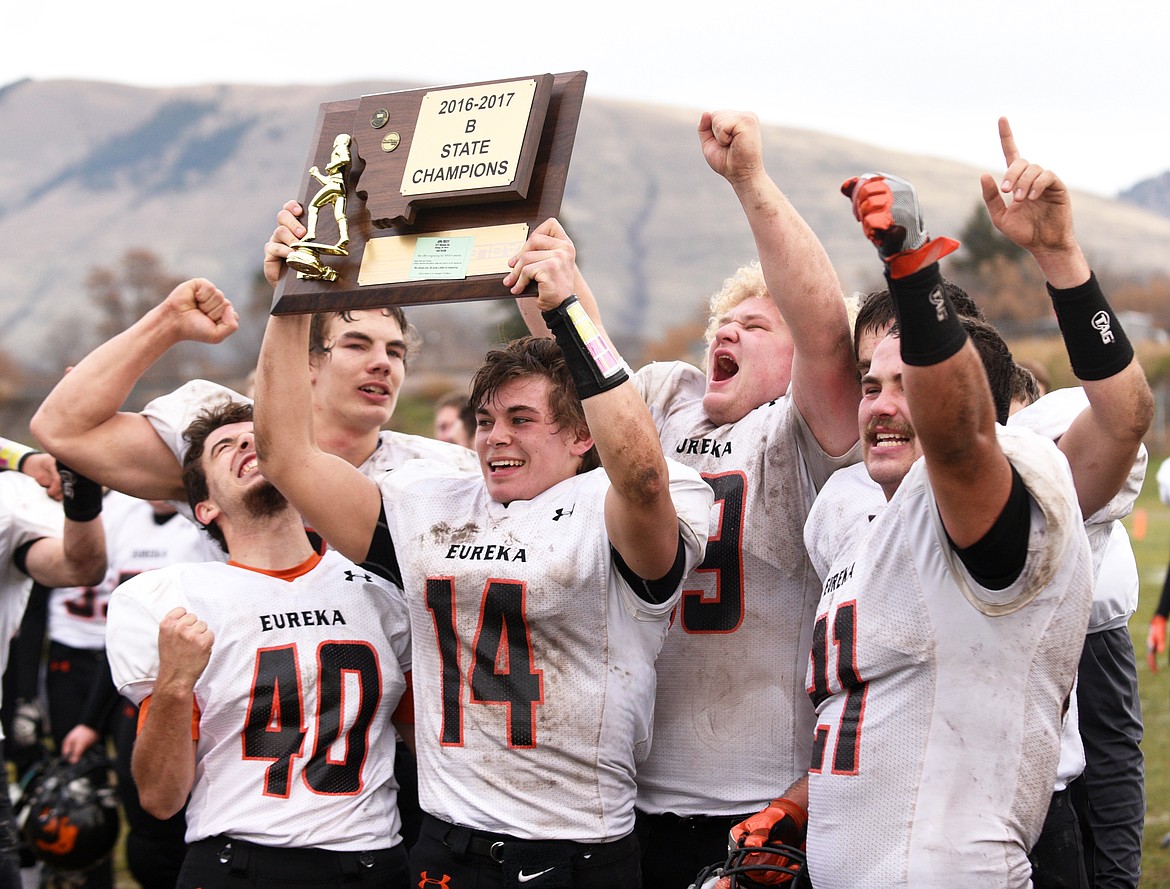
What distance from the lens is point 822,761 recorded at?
8.25 ft

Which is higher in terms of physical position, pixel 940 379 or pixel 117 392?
pixel 117 392

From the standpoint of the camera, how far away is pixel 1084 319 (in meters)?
2.82

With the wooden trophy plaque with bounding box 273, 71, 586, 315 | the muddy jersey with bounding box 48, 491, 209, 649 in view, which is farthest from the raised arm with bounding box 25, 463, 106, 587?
the muddy jersey with bounding box 48, 491, 209, 649

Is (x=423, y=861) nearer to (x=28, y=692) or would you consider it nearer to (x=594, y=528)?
(x=594, y=528)

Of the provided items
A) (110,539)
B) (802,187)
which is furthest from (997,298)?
(802,187)

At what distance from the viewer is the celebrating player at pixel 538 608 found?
2773mm

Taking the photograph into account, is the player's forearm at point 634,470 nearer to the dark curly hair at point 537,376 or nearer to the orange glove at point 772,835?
the dark curly hair at point 537,376

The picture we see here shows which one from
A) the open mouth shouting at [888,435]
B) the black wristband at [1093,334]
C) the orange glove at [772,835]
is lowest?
the orange glove at [772,835]

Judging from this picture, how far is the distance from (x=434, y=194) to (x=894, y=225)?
117cm

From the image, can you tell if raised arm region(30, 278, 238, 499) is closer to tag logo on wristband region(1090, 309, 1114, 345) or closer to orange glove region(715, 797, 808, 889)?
orange glove region(715, 797, 808, 889)

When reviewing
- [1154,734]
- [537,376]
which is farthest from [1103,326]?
[1154,734]

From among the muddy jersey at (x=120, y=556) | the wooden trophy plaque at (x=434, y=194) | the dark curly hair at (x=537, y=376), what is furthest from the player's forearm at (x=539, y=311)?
the muddy jersey at (x=120, y=556)

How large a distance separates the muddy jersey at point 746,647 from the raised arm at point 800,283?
0.10m

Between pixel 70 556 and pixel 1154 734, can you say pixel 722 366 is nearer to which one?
pixel 70 556
